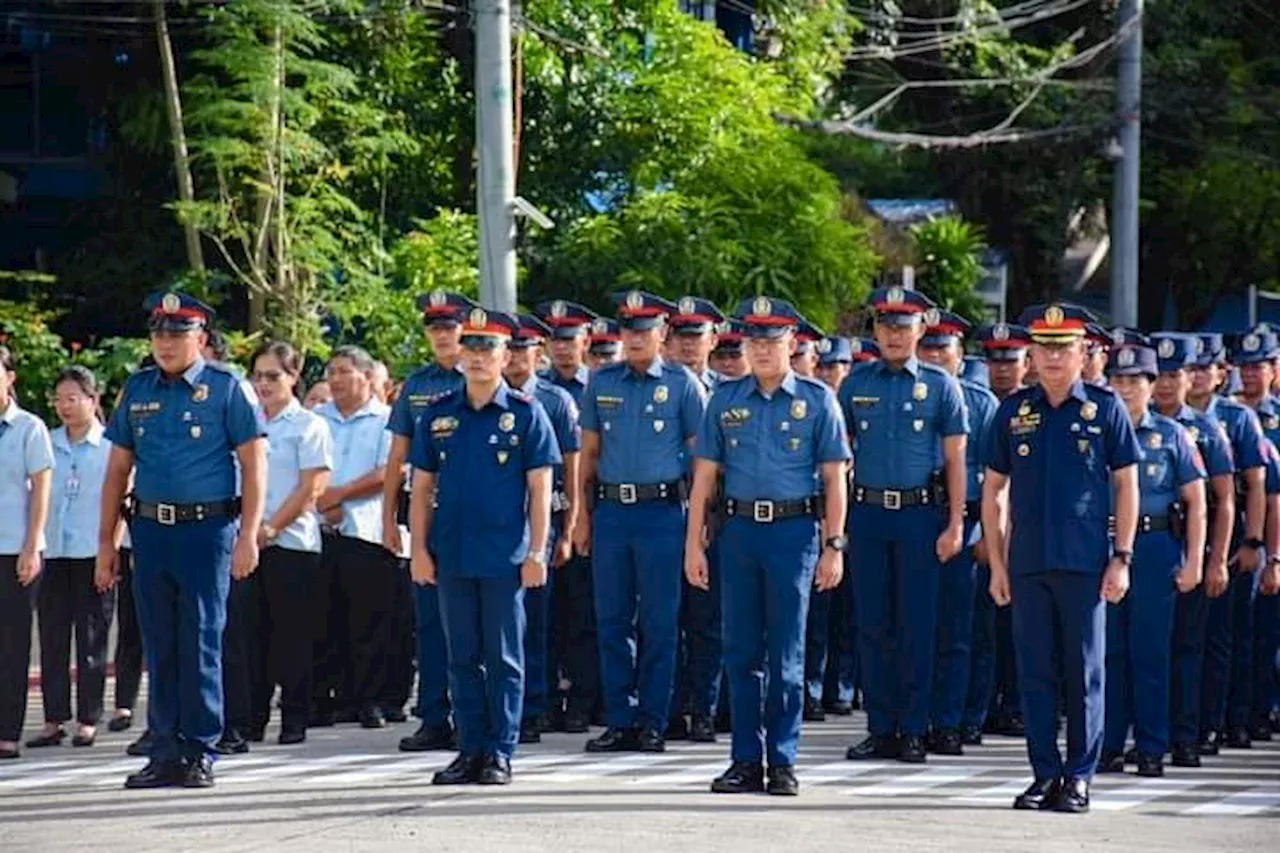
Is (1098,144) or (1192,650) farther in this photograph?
(1098,144)

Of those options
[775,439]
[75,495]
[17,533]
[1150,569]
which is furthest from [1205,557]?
[17,533]

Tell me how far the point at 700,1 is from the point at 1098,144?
7.87 metres

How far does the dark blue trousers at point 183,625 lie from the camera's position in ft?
42.2

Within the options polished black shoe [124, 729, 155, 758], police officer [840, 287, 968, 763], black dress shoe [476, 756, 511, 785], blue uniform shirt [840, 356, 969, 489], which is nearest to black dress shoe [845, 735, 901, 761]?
police officer [840, 287, 968, 763]

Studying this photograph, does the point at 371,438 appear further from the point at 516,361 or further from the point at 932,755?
the point at 932,755

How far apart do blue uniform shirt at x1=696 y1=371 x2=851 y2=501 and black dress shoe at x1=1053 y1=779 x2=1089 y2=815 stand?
67.4 inches

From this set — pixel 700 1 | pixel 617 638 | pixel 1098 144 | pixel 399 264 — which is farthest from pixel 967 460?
pixel 1098 144

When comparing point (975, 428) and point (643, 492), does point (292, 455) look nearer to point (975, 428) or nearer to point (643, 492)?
point (643, 492)

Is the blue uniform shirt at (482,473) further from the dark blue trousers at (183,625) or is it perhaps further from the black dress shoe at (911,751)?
the black dress shoe at (911,751)

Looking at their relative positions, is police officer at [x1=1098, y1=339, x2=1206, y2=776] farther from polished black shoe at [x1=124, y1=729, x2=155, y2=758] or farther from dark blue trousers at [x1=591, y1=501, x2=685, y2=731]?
polished black shoe at [x1=124, y1=729, x2=155, y2=758]

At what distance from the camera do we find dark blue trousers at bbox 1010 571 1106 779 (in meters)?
12.2

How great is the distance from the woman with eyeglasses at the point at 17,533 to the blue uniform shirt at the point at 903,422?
4161 mm

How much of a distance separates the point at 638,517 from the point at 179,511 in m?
2.60

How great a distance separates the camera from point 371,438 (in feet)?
51.8
